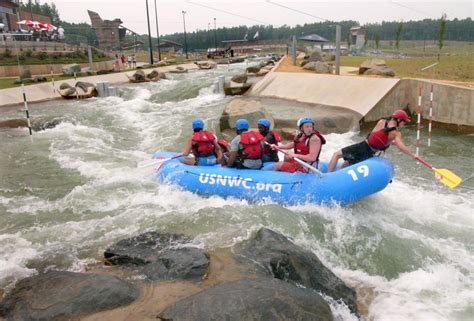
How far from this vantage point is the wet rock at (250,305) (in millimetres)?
3104

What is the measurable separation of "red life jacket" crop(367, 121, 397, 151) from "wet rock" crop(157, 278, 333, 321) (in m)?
3.15

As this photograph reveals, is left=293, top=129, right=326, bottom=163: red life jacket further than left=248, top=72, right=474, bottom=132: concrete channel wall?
No

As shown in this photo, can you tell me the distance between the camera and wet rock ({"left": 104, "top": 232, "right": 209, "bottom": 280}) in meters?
4.02

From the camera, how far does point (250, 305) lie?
10.4 ft

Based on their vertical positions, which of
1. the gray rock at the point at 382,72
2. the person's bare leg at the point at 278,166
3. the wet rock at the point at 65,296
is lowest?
the wet rock at the point at 65,296

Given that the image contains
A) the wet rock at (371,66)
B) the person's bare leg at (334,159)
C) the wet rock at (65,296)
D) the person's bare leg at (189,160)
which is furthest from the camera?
the wet rock at (371,66)

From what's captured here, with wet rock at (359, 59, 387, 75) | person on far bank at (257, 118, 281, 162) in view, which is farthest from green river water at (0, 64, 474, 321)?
wet rock at (359, 59, 387, 75)

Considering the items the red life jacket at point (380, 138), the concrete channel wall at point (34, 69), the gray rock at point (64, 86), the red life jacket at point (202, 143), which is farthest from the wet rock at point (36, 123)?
the concrete channel wall at point (34, 69)

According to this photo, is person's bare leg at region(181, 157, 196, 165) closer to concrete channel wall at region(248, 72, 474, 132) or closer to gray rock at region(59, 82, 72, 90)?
concrete channel wall at region(248, 72, 474, 132)

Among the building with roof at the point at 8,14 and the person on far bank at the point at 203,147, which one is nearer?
the person on far bank at the point at 203,147

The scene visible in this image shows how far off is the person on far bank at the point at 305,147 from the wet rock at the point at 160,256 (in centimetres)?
223

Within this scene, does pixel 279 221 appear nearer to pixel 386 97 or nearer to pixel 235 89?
pixel 386 97

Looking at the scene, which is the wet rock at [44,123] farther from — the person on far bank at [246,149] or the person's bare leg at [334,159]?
the person's bare leg at [334,159]

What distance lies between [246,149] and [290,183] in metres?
0.93
